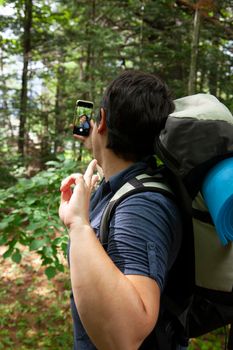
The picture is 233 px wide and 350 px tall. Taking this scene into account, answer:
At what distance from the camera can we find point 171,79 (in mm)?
8000

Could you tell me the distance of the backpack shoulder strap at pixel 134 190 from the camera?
1221 millimetres

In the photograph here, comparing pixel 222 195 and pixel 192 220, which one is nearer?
pixel 222 195

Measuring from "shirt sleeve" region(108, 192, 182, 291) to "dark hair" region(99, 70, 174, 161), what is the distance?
0.30 m

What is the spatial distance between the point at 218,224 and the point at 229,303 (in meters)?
0.45

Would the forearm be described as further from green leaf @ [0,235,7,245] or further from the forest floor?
the forest floor

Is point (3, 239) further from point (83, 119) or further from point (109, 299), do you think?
point (109, 299)

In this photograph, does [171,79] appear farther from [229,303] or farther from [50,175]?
[229,303]

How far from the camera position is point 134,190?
47.8 inches

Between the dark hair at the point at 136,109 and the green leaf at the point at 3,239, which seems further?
the green leaf at the point at 3,239

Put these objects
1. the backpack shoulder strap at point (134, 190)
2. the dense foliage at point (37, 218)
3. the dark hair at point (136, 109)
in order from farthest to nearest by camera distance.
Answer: the dense foliage at point (37, 218), the dark hair at point (136, 109), the backpack shoulder strap at point (134, 190)

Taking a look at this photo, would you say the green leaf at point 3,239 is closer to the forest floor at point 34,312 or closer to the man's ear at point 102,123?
the man's ear at point 102,123

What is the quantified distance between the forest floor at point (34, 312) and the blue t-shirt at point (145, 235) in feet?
12.3

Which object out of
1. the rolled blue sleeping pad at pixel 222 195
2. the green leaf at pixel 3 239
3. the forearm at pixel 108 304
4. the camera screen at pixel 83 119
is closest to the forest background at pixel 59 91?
the green leaf at pixel 3 239

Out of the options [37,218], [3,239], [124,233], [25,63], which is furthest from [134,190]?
[25,63]
